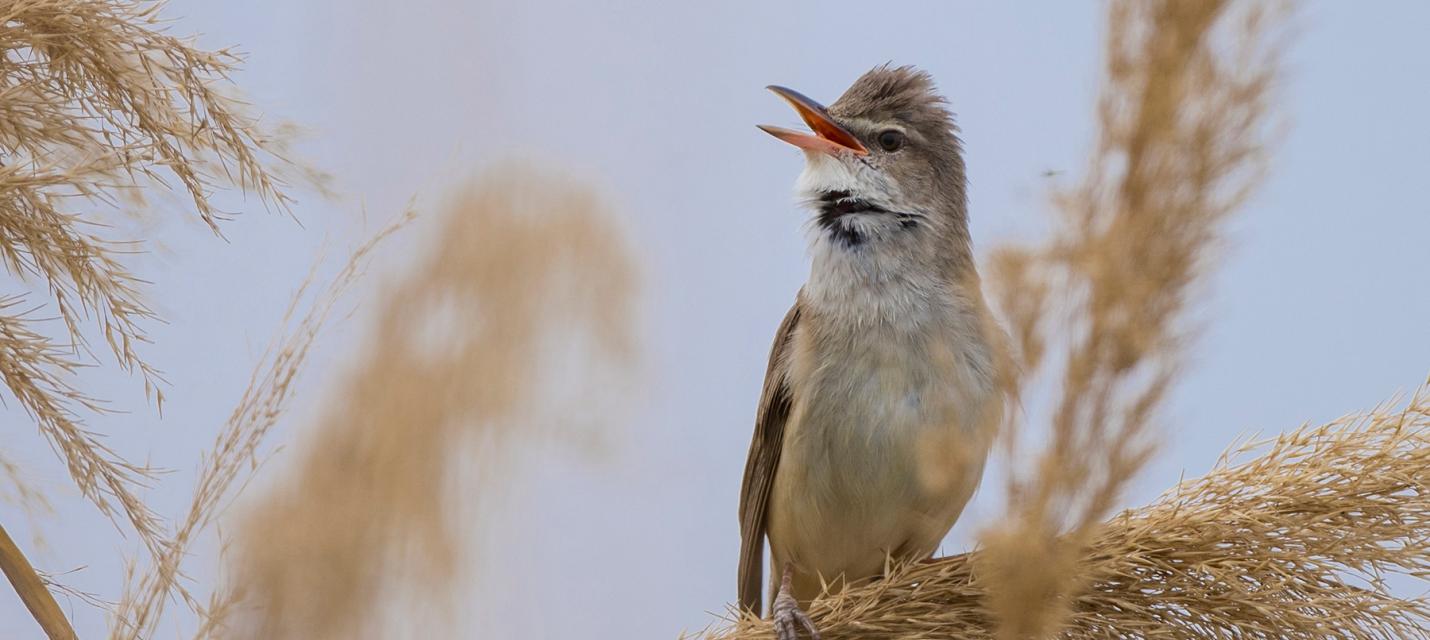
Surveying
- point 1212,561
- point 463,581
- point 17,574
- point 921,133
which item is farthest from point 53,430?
point 921,133

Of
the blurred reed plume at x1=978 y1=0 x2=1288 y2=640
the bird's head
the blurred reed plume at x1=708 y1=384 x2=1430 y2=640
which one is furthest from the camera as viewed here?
the bird's head

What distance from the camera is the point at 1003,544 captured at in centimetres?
93

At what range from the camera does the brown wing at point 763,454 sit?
2.54m

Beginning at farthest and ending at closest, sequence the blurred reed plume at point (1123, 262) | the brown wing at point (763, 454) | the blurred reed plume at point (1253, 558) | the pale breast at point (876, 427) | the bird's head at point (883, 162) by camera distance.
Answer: the brown wing at point (763, 454), the bird's head at point (883, 162), the pale breast at point (876, 427), the blurred reed plume at point (1253, 558), the blurred reed plume at point (1123, 262)

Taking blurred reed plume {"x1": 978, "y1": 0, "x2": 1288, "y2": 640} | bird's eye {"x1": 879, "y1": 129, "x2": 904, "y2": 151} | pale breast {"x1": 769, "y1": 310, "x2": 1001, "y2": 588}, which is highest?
bird's eye {"x1": 879, "y1": 129, "x2": 904, "y2": 151}

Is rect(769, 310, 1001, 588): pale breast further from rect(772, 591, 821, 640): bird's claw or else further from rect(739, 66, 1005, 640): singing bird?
rect(772, 591, 821, 640): bird's claw

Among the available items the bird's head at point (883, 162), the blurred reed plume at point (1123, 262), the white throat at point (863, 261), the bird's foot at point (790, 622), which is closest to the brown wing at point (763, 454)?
the white throat at point (863, 261)

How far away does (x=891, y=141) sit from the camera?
2.55 meters

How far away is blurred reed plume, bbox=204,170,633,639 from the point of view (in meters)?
1.58

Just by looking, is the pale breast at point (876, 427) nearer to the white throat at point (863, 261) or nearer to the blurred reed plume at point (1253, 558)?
the white throat at point (863, 261)

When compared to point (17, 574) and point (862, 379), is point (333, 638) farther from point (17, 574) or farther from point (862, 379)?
point (862, 379)

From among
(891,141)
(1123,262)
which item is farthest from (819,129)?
(1123,262)

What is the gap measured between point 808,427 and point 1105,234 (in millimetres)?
1566

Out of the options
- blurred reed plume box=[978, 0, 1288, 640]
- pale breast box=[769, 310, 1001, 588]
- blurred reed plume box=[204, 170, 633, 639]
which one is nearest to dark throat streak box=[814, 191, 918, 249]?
pale breast box=[769, 310, 1001, 588]
